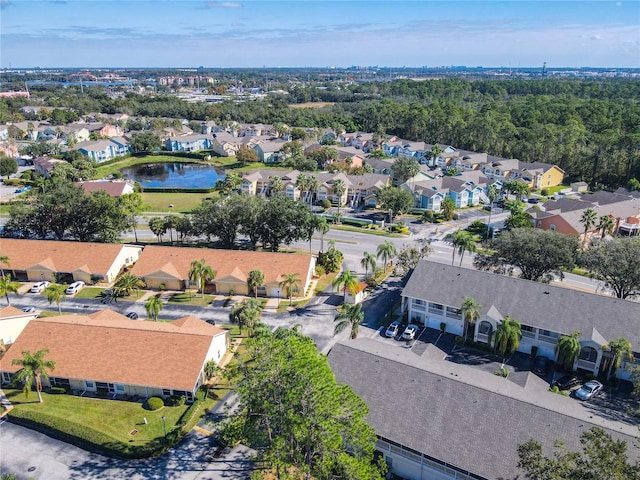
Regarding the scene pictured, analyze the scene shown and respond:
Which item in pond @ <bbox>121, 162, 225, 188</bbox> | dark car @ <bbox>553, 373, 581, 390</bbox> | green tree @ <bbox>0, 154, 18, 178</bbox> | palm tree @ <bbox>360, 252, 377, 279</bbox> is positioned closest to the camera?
dark car @ <bbox>553, 373, 581, 390</bbox>

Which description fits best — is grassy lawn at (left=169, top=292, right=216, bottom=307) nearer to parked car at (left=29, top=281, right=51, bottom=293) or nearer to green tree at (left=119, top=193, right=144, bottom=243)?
parked car at (left=29, top=281, right=51, bottom=293)

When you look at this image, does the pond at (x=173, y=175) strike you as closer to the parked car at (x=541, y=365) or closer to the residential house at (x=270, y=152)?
the residential house at (x=270, y=152)

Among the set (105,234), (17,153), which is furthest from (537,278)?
(17,153)

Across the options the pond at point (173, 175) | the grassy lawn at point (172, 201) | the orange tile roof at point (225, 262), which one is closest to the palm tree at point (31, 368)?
the orange tile roof at point (225, 262)

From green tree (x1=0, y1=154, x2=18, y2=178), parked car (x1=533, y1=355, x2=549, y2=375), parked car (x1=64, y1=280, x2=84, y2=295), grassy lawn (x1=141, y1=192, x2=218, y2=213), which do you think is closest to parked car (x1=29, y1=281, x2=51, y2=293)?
parked car (x1=64, y1=280, x2=84, y2=295)

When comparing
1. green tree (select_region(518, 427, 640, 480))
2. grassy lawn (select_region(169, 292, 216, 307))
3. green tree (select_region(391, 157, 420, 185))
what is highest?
green tree (select_region(391, 157, 420, 185))

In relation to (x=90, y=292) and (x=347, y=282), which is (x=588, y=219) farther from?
(x=90, y=292)

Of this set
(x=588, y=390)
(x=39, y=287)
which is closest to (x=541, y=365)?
(x=588, y=390)
